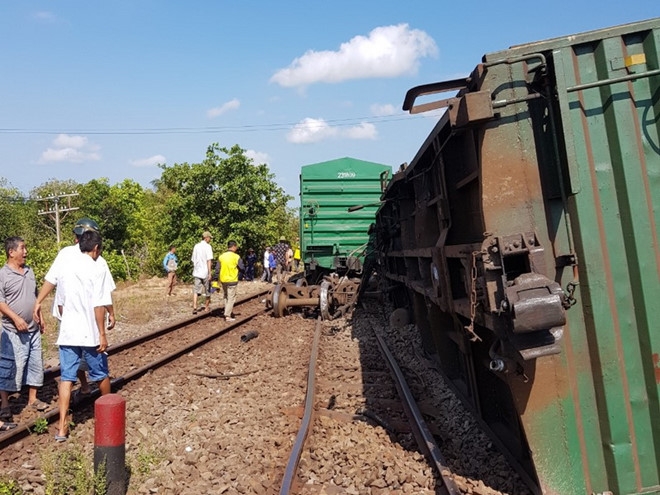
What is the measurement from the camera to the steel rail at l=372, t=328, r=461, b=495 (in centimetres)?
338

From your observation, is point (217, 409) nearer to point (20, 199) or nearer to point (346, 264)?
point (346, 264)

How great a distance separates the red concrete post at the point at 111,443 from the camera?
3625 mm

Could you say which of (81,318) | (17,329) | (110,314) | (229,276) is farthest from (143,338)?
(81,318)

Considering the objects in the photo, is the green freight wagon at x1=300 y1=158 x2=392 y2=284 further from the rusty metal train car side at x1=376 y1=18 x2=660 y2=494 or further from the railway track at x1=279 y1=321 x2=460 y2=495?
the rusty metal train car side at x1=376 y1=18 x2=660 y2=494

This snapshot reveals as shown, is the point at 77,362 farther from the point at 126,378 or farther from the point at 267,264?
the point at 267,264

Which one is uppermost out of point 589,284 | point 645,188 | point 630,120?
point 630,120

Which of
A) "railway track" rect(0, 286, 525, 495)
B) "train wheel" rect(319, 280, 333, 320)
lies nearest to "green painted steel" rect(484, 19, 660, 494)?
"railway track" rect(0, 286, 525, 495)

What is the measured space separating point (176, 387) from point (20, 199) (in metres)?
51.4

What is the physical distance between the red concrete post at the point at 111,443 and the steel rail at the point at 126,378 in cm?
148

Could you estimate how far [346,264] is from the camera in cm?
1314

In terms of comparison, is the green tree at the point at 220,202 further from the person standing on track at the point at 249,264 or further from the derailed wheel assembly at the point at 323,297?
the derailed wheel assembly at the point at 323,297

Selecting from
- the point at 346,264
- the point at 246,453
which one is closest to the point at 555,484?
the point at 246,453

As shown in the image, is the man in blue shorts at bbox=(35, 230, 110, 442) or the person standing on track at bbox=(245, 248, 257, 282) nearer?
the man in blue shorts at bbox=(35, 230, 110, 442)

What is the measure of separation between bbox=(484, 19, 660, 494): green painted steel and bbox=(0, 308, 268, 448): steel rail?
4.34 metres
